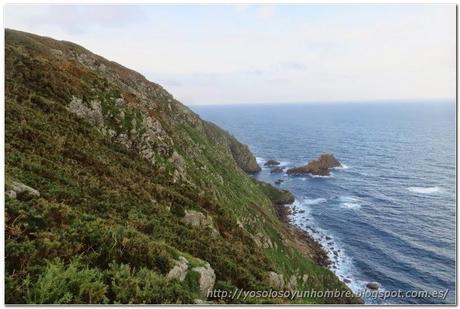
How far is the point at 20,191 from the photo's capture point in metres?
13.4

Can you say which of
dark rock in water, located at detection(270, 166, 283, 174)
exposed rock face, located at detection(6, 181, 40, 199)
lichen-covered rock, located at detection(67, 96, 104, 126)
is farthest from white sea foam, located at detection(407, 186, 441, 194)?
exposed rock face, located at detection(6, 181, 40, 199)

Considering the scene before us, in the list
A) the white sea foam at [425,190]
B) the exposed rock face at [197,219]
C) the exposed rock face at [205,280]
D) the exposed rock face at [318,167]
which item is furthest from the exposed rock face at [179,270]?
the exposed rock face at [318,167]

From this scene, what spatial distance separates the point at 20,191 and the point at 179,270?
24.1ft

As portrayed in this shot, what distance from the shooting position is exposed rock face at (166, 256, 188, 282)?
41.2 ft

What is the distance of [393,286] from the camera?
49250mm

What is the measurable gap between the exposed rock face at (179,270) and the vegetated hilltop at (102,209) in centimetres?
6

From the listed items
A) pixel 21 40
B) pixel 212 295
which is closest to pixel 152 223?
pixel 212 295

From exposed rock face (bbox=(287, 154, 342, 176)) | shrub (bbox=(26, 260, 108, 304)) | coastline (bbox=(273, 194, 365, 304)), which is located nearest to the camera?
shrub (bbox=(26, 260, 108, 304))

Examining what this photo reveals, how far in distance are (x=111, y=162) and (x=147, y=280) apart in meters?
15.7

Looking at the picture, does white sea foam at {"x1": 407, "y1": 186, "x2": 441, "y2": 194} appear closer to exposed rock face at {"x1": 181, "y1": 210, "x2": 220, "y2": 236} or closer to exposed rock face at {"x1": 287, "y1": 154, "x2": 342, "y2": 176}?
exposed rock face at {"x1": 287, "y1": 154, "x2": 342, "y2": 176}

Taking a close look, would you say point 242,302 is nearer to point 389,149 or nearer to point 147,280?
point 147,280

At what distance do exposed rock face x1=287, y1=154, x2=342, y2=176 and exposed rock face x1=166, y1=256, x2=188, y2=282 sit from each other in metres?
101

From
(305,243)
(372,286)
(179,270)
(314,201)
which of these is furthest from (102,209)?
(314,201)

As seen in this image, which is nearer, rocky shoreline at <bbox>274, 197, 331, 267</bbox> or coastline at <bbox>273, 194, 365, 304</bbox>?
coastline at <bbox>273, 194, 365, 304</bbox>
